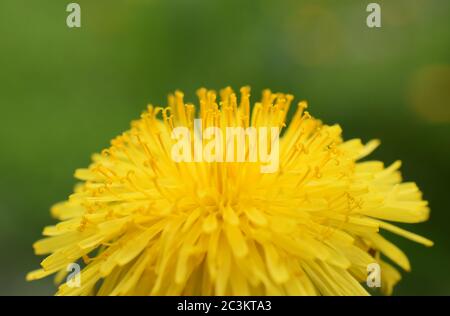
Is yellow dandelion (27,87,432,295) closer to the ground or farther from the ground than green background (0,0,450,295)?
closer to the ground

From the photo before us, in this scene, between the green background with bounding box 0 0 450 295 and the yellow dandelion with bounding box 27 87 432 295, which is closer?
the yellow dandelion with bounding box 27 87 432 295

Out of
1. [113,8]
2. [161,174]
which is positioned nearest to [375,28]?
[113,8]

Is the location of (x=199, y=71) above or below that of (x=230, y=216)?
above

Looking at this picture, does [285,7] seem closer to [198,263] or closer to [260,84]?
[260,84]

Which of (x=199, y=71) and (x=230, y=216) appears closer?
(x=230, y=216)

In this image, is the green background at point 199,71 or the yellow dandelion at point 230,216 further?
the green background at point 199,71
